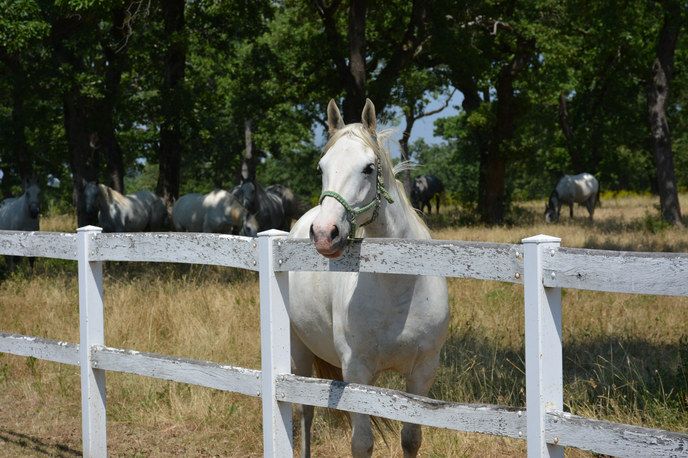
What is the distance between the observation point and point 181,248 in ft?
11.1

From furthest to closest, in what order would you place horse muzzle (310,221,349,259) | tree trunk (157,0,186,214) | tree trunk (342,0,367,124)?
1. tree trunk (157,0,186,214)
2. tree trunk (342,0,367,124)
3. horse muzzle (310,221,349,259)

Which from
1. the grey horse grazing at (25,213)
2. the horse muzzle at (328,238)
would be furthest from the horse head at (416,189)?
the horse muzzle at (328,238)

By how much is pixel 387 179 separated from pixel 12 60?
46.2 feet

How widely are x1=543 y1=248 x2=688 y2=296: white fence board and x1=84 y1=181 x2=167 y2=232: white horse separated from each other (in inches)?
501

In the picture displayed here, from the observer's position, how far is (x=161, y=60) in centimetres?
1659

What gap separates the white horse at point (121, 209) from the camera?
44.1 ft

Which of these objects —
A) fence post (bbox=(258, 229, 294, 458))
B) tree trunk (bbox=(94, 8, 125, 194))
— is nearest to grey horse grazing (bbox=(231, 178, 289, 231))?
tree trunk (bbox=(94, 8, 125, 194))

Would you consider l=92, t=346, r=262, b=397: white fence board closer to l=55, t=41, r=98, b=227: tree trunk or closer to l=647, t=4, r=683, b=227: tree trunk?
l=55, t=41, r=98, b=227: tree trunk

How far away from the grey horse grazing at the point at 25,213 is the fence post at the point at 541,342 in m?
13.7

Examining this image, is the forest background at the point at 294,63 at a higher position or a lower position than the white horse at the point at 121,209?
higher

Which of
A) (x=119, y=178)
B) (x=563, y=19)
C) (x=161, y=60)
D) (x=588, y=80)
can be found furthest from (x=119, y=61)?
(x=588, y=80)

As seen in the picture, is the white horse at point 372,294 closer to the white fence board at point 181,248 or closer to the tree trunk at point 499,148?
the white fence board at point 181,248

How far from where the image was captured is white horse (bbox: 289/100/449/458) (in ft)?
9.38

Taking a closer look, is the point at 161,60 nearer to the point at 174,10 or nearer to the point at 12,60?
the point at 174,10
